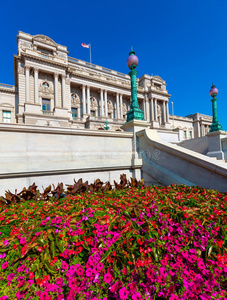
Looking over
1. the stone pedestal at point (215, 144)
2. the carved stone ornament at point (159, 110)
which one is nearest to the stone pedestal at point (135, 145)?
the stone pedestal at point (215, 144)

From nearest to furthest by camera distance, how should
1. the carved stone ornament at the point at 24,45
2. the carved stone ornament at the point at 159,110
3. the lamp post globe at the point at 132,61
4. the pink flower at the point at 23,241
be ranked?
the pink flower at the point at 23,241 → the lamp post globe at the point at 132,61 → the carved stone ornament at the point at 24,45 → the carved stone ornament at the point at 159,110

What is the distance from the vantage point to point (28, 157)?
4922 millimetres

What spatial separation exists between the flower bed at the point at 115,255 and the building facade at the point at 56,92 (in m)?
20.8

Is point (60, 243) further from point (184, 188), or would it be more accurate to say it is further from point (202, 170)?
point (202, 170)

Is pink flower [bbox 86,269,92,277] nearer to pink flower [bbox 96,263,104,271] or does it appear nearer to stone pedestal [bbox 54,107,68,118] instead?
pink flower [bbox 96,263,104,271]

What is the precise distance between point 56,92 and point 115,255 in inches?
1287

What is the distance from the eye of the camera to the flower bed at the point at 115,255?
5.04 feet

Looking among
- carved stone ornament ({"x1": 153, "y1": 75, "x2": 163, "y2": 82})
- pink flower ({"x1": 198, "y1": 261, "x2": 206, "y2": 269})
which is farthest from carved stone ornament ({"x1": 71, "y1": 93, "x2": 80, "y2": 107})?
pink flower ({"x1": 198, "y1": 261, "x2": 206, "y2": 269})

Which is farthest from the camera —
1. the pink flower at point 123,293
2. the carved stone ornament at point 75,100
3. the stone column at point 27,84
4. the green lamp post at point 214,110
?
the carved stone ornament at point 75,100

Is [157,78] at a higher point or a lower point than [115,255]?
higher

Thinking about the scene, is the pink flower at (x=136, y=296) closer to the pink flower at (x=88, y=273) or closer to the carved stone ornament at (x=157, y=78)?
the pink flower at (x=88, y=273)

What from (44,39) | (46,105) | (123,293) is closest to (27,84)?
(46,105)

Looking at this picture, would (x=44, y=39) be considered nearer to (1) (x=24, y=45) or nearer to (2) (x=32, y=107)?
(1) (x=24, y=45)

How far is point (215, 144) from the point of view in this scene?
39.3 feet
